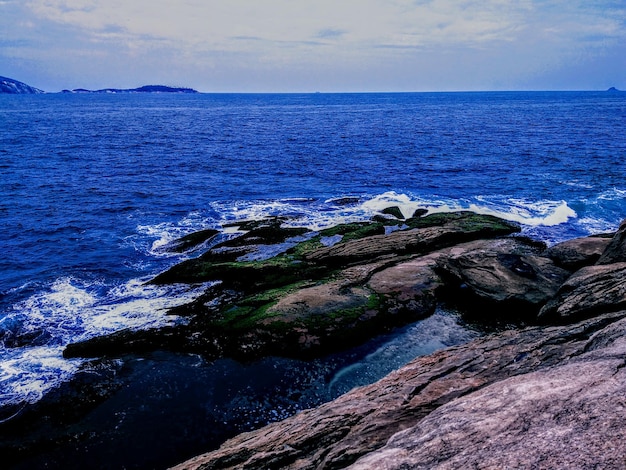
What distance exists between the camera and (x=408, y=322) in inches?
980

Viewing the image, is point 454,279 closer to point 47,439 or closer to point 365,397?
point 365,397

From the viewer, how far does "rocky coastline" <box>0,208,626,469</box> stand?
7965 mm

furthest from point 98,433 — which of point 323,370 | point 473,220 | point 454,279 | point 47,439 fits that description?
point 473,220

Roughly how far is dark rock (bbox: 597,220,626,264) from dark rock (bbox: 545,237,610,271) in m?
3.74

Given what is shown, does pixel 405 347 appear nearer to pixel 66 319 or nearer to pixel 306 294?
pixel 306 294

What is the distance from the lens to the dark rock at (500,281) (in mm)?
25391

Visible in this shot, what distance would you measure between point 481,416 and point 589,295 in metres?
12.1


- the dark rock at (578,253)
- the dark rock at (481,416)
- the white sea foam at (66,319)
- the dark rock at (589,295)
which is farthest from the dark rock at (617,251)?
the white sea foam at (66,319)

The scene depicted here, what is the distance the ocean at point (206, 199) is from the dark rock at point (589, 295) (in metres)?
5.83

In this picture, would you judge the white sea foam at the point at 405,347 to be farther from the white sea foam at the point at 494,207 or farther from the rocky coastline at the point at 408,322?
the white sea foam at the point at 494,207

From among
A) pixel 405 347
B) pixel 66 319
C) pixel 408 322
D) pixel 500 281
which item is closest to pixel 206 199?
pixel 66 319

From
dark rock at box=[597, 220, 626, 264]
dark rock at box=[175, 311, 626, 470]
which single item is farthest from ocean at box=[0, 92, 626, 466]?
dark rock at box=[597, 220, 626, 264]

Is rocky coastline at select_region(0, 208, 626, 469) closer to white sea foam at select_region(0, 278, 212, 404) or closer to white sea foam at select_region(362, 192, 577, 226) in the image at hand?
white sea foam at select_region(0, 278, 212, 404)

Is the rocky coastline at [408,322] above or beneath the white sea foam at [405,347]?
above
